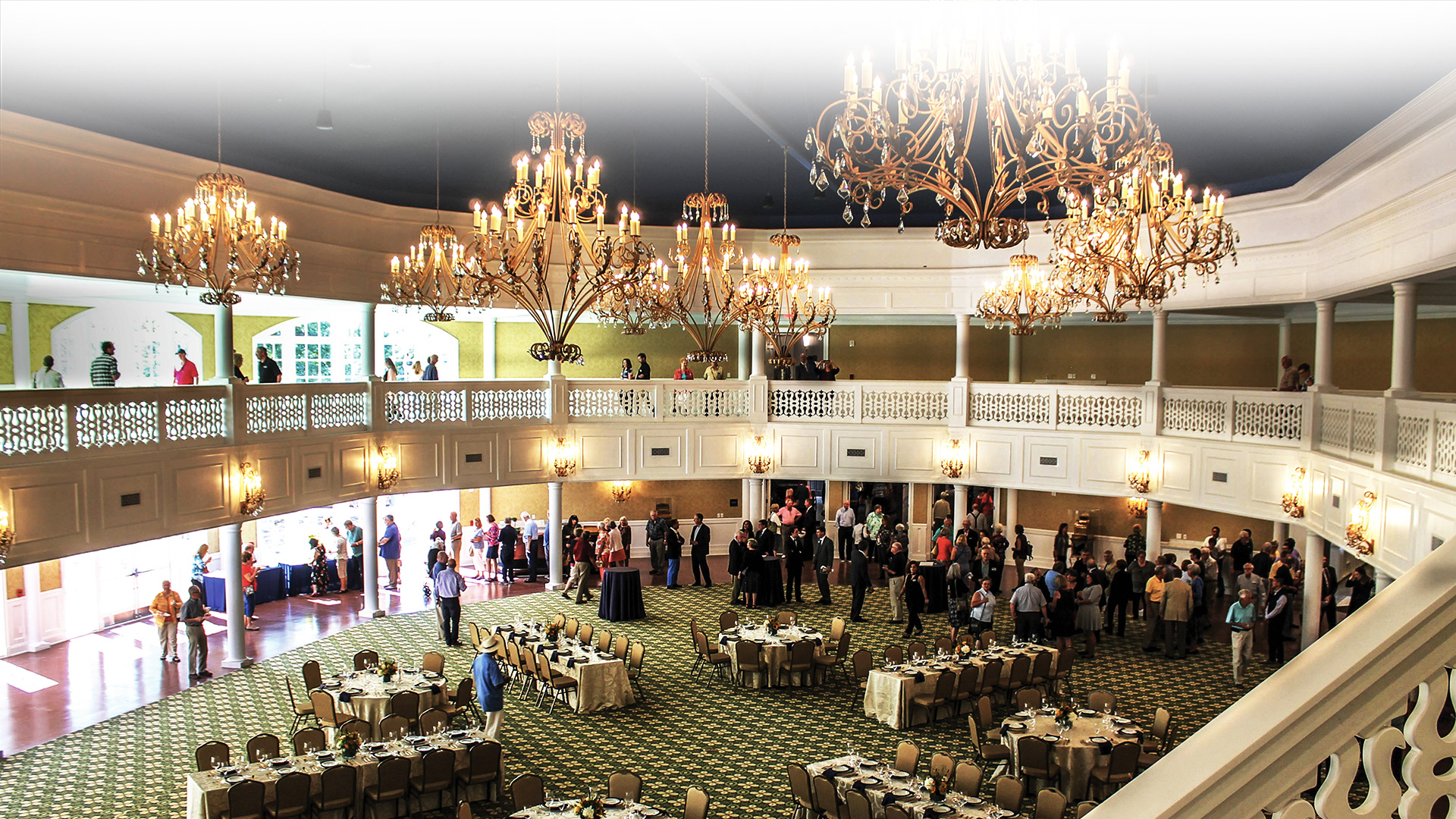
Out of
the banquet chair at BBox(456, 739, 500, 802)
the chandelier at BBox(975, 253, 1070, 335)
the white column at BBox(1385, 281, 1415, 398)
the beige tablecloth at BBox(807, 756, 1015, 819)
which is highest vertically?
the chandelier at BBox(975, 253, 1070, 335)

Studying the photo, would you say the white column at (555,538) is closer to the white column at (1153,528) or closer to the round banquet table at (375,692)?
the round banquet table at (375,692)

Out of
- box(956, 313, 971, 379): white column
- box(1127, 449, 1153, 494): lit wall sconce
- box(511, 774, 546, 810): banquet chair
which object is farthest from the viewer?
box(956, 313, 971, 379): white column

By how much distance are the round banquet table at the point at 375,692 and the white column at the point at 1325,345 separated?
13548 mm

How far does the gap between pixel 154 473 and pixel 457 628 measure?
5.26 metres

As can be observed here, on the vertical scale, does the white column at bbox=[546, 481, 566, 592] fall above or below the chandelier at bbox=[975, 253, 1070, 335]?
below

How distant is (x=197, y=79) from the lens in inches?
457

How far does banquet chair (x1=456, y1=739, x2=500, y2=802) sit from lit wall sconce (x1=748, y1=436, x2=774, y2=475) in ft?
37.4

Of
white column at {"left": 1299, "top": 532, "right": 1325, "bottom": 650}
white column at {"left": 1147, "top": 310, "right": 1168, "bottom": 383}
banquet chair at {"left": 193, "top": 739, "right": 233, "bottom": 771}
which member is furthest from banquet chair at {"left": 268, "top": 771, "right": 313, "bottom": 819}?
white column at {"left": 1147, "top": 310, "right": 1168, "bottom": 383}

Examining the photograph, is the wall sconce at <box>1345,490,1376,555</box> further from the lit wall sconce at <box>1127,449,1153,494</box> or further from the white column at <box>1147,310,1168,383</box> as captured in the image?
the white column at <box>1147,310,1168,383</box>

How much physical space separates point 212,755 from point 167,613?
6382 mm

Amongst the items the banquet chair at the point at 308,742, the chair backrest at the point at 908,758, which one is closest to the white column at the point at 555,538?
the banquet chair at the point at 308,742

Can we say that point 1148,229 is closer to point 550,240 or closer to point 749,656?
point 550,240

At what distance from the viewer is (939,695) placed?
39.1 feet

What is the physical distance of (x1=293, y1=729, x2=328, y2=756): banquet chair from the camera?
9555 mm
